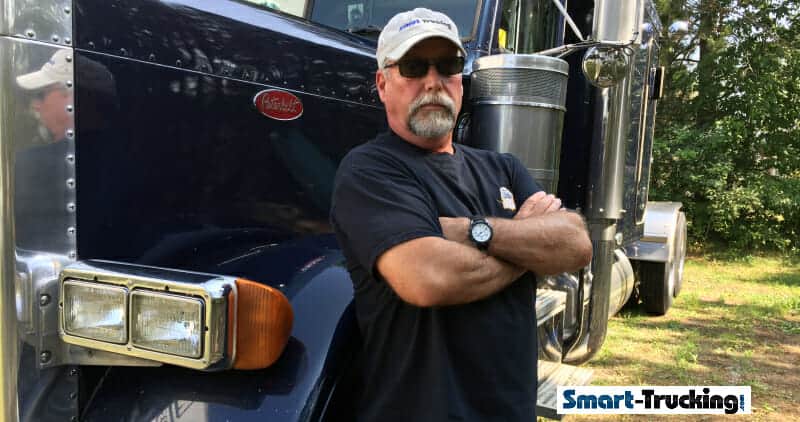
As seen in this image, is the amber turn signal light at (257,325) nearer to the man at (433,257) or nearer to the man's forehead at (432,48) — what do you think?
the man at (433,257)

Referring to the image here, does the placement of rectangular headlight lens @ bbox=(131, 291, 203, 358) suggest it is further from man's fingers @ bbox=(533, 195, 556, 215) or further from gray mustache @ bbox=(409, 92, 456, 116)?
man's fingers @ bbox=(533, 195, 556, 215)

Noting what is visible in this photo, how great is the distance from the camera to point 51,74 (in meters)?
1.47

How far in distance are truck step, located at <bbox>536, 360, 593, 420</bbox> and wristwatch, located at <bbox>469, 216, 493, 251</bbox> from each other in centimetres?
105

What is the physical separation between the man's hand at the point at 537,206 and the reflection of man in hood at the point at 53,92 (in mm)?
1106

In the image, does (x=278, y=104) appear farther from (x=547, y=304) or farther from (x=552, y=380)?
(x=552, y=380)

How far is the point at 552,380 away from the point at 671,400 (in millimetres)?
1328

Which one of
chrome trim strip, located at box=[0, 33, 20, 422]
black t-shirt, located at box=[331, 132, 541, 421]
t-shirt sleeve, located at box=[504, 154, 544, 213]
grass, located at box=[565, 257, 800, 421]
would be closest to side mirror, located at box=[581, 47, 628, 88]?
t-shirt sleeve, located at box=[504, 154, 544, 213]

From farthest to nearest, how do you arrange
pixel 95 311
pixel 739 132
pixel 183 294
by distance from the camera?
pixel 739 132, pixel 95 311, pixel 183 294

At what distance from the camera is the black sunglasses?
5.42ft

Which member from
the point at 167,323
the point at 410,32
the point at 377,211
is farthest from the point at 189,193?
the point at 410,32

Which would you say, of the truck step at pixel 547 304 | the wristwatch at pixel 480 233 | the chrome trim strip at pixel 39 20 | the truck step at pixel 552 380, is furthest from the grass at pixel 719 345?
the chrome trim strip at pixel 39 20

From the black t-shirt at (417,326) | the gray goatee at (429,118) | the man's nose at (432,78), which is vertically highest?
the man's nose at (432,78)

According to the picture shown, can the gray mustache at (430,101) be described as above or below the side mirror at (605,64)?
below

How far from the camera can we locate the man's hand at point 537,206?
67.5 inches
